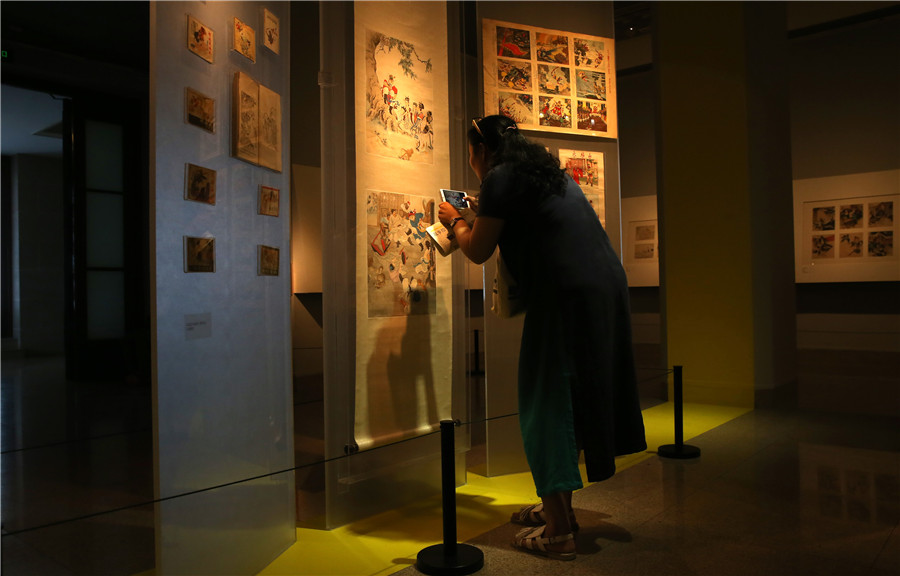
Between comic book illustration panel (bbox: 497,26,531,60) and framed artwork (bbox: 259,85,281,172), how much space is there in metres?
1.73

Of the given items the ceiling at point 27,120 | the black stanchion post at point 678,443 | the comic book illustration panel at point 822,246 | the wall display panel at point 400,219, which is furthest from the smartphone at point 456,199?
the ceiling at point 27,120

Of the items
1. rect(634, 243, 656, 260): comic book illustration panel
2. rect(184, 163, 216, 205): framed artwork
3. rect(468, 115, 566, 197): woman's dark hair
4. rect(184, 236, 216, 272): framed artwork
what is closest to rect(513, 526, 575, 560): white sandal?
rect(468, 115, 566, 197): woman's dark hair

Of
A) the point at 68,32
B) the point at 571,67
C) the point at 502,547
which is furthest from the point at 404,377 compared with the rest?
the point at 68,32

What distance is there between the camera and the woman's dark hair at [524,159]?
252cm

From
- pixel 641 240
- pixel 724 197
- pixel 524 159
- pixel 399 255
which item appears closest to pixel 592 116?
pixel 399 255

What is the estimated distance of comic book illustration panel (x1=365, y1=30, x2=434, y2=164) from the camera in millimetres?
3246

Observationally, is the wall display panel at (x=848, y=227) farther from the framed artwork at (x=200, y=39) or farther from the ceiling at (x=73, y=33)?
the framed artwork at (x=200, y=39)

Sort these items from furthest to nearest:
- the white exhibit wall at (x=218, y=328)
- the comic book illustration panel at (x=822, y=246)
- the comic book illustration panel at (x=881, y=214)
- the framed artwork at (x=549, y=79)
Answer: the comic book illustration panel at (x=822, y=246) < the comic book illustration panel at (x=881, y=214) < the framed artwork at (x=549, y=79) < the white exhibit wall at (x=218, y=328)

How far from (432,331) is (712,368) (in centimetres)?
426

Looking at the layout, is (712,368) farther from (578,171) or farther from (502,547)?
(502,547)

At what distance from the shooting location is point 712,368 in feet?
22.2

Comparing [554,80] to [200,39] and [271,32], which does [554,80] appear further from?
[200,39]

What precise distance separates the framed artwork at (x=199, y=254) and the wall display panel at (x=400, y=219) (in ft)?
3.00

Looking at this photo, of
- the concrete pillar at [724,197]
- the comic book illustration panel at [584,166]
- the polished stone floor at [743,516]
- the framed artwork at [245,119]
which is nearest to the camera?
the framed artwork at [245,119]
